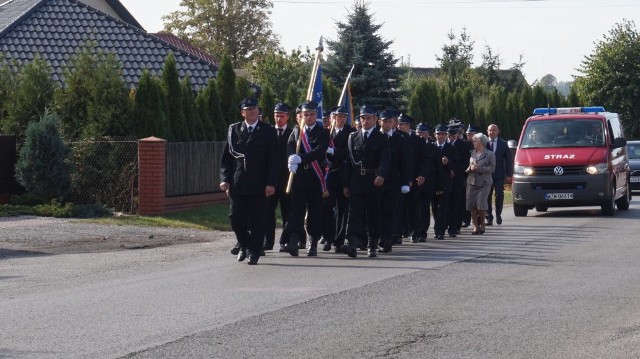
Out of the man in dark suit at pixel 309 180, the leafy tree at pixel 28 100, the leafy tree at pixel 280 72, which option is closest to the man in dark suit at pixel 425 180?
the man in dark suit at pixel 309 180

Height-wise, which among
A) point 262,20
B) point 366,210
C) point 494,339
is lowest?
point 494,339

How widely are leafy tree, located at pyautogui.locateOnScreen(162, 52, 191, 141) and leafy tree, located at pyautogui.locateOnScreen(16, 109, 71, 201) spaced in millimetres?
3475

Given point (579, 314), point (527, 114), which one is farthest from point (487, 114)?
point (579, 314)

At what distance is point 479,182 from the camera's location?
65.4 ft

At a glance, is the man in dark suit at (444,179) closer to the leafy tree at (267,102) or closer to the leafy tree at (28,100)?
the leafy tree at (28,100)

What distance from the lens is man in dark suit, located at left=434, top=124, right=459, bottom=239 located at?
18.9 m

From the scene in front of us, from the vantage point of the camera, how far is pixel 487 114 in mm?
49344

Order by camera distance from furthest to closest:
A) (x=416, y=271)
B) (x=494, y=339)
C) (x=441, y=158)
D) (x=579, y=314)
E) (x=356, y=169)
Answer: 1. (x=441, y=158)
2. (x=356, y=169)
3. (x=416, y=271)
4. (x=579, y=314)
5. (x=494, y=339)

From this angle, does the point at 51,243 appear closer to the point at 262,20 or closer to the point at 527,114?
the point at 527,114

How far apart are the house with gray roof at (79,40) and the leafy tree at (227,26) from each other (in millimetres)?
45408

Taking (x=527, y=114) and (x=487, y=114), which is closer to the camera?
(x=487, y=114)

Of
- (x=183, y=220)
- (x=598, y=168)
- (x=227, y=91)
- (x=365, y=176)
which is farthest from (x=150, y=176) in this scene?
(x=598, y=168)

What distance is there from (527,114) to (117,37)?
2520 cm

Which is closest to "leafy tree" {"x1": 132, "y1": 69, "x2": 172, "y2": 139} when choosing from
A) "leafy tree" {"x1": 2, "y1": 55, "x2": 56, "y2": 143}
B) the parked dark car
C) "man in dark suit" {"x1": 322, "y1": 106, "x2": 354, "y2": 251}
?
"leafy tree" {"x1": 2, "y1": 55, "x2": 56, "y2": 143}
